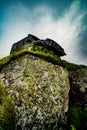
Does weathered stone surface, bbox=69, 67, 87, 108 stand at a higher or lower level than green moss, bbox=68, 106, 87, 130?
higher

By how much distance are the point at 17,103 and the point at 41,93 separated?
1.28 m

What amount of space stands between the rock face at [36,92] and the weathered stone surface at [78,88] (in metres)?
2.21

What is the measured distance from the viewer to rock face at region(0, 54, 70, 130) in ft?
31.7

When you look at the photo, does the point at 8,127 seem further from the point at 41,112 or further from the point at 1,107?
the point at 41,112

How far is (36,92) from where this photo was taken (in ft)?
34.2

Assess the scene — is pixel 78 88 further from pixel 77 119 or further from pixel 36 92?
pixel 36 92

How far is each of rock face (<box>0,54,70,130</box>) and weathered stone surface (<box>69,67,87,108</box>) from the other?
2.21 meters

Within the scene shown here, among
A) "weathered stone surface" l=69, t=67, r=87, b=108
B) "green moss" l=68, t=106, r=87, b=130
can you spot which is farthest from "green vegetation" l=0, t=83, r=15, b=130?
"weathered stone surface" l=69, t=67, r=87, b=108

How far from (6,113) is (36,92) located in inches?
75.5

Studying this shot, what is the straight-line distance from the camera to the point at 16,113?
9391 millimetres

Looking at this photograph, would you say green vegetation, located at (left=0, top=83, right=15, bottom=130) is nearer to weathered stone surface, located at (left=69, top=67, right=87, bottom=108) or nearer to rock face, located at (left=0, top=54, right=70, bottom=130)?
rock face, located at (left=0, top=54, right=70, bottom=130)

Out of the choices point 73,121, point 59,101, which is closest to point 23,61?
point 59,101

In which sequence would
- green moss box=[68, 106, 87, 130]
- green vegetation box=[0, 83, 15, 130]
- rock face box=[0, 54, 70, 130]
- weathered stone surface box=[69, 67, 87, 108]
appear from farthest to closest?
weathered stone surface box=[69, 67, 87, 108]
green moss box=[68, 106, 87, 130]
rock face box=[0, 54, 70, 130]
green vegetation box=[0, 83, 15, 130]

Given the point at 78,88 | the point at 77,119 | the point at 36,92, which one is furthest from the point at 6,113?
the point at 78,88
